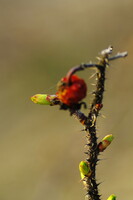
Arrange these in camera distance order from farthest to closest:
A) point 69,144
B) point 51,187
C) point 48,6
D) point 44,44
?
point 48,6 → point 44,44 → point 69,144 → point 51,187

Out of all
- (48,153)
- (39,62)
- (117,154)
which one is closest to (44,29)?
(39,62)

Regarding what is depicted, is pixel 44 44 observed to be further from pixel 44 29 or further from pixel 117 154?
pixel 117 154

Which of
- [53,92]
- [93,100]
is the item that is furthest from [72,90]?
[53,92]

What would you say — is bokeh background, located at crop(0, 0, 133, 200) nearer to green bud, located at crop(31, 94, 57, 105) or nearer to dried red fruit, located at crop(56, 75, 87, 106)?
green bud, located at crop(31, 94, 57, 105)

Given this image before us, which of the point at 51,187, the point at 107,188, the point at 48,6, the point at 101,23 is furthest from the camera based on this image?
the point at 48,6

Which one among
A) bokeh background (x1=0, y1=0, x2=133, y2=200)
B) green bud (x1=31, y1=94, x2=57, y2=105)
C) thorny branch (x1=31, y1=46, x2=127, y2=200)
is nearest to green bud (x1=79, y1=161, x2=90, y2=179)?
thorny branch (x1=31, y1=46, x2=127, y2=200)

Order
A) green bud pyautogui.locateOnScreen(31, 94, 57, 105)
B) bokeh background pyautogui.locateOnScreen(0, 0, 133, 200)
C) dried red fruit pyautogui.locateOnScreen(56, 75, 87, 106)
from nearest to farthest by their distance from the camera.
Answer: dried red fruit pyautogui.locateOnScreen(56, 75, 87, 106)
green bud pyautogui.locateOnScreen(31, 94, 57, 105)
bokeh background pyautogui.locateOnScreen(0, 0, 133, 200)

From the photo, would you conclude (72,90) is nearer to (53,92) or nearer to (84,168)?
(84,168)

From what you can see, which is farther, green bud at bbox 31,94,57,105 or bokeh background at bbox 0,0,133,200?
bokeh background at bbox 0,0,133,200
